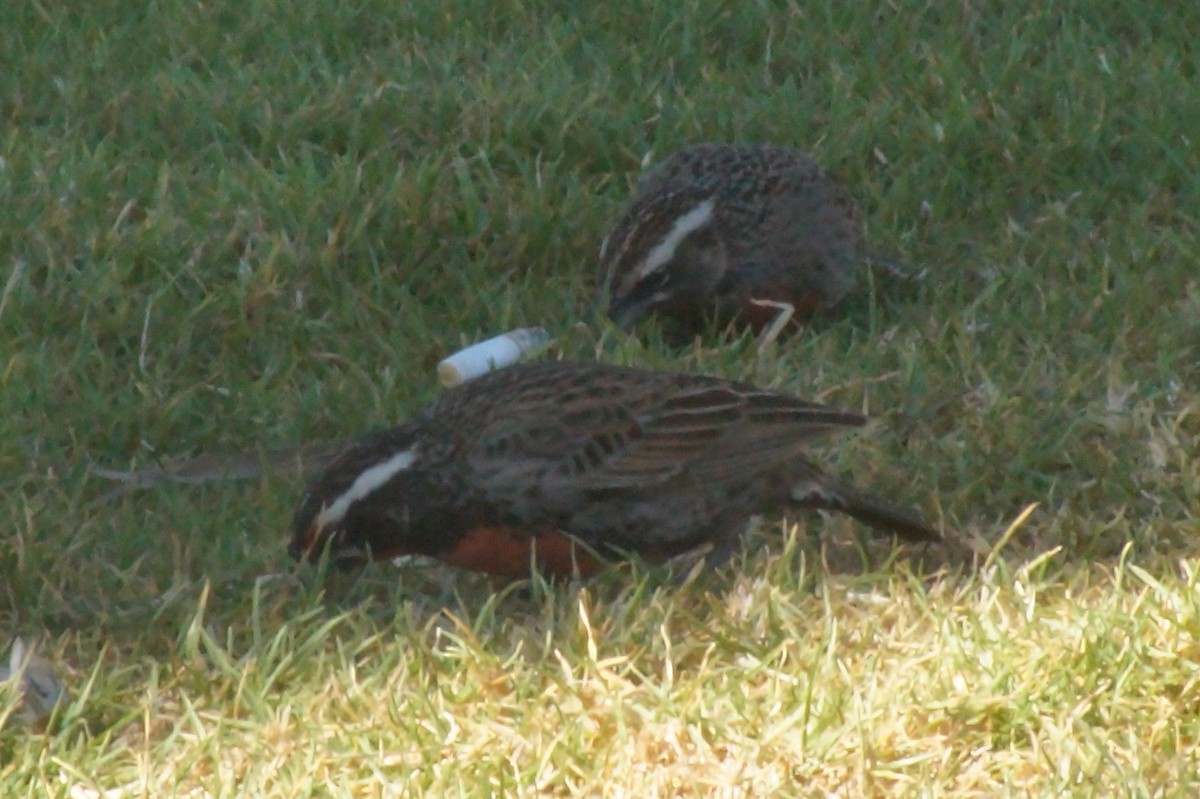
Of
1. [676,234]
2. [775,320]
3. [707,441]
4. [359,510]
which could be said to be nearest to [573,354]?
[676,234]

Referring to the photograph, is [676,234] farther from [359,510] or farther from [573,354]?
[359,510]

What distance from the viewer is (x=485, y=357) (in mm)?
5965

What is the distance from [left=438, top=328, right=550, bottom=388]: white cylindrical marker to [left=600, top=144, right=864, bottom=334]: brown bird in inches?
12.3

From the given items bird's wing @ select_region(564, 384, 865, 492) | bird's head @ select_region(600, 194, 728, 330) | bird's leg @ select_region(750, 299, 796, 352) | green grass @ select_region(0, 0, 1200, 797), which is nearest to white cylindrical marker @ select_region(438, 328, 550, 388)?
green grass @ select_region(0, 0, 1200, 797)

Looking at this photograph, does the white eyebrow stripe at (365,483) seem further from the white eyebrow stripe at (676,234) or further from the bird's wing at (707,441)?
the white eyebrow stripe at (676,234)

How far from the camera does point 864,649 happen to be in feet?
14.6

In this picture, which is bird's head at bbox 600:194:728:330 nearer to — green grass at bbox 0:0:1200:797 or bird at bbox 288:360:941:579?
green grass at bbox 0:0:1200:797

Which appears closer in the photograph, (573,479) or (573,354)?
(573,479)

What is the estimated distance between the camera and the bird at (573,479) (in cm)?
492

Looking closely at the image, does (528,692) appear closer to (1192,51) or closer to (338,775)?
(338,775)

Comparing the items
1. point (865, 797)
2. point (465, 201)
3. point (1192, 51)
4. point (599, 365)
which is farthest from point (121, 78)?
point (865, 797)

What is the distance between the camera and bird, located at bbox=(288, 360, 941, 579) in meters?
4.92

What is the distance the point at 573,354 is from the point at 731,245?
65 cm

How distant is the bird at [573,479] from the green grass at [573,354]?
4.4 inches
